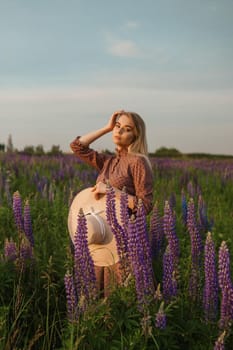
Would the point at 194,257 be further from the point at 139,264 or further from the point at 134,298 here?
the point at 139,264

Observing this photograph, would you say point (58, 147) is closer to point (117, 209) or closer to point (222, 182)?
point (222, 182)

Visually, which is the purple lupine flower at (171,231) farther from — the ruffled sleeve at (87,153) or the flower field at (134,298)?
the ruffled sleeve at (87,153)

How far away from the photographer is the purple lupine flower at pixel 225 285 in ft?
10.3

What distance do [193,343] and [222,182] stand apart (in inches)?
340

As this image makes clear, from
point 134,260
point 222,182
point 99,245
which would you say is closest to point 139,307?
point 134,260

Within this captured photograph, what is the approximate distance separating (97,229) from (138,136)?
3.37ft

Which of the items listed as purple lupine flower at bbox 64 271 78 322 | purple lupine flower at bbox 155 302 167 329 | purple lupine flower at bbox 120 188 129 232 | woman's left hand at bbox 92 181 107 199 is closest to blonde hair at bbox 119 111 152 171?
woman's left hand at bbox 92 181 107 199

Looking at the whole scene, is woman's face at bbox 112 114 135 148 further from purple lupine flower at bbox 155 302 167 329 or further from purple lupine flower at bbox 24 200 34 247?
purple lupine flower at bbox 155 302 167 329

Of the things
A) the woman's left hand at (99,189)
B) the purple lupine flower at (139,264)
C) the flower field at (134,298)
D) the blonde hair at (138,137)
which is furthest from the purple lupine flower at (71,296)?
the blonde hair at (138,137)

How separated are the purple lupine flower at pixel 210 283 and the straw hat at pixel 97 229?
2.70ft

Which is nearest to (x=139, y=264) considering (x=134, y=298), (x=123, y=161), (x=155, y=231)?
(x=134, y=298)

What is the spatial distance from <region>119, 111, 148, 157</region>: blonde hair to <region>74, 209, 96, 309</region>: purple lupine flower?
1327 mm

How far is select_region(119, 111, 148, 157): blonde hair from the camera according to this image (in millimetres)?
4477

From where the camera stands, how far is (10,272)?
443 centimetres
